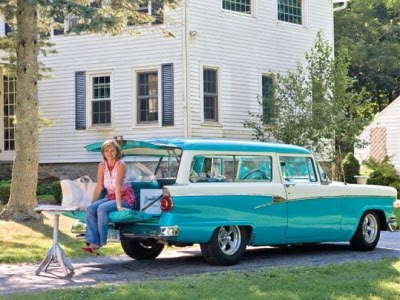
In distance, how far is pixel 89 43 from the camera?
76.9 feet

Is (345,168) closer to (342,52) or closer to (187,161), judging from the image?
(342,52)

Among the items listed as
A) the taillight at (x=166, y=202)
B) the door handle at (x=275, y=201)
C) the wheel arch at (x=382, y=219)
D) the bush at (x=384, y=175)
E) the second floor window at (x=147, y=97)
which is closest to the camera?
the taillight at (x=166, y=202)

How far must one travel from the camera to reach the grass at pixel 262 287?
7.68 metres

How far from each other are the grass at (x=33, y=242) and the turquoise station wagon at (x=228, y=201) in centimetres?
136

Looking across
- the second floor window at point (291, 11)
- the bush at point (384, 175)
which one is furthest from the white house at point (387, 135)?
the second floor window at point (291, 11)

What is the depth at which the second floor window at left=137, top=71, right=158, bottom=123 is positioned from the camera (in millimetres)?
22297

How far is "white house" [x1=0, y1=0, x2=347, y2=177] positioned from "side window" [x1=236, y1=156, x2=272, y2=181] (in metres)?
10.2

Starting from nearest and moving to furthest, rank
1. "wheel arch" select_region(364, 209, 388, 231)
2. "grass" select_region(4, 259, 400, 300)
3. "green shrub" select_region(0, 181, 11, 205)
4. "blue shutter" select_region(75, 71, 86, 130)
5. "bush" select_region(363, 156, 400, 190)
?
"grass" select_region(4, 259, 400, 300), "wheel arch" select_region(364, 209, 388, 231), "green shrub" select_region(0, 181, 11, 205), "blue shutter" select_region(75, 71, 86, 130), "bush" select_region(363, 156, 400, 190)

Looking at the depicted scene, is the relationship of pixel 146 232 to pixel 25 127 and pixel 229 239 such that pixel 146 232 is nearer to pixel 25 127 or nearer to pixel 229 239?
pixel 229 239

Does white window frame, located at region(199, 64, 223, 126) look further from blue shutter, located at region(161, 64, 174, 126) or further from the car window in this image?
the car window

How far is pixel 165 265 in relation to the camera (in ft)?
35.5

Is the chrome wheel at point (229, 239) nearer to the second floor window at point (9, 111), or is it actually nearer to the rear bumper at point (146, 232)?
the rear bumper at point (146, 232)

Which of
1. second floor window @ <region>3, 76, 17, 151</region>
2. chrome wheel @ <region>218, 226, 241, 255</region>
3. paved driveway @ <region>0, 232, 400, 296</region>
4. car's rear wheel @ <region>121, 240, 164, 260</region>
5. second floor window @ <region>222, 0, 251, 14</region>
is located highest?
second floor window @ <region>222, 0, 251, 14</region>

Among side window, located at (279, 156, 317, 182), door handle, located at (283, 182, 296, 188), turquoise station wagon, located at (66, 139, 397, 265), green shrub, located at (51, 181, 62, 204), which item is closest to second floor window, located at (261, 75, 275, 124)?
green shrub, located at (51, 181, 62, 204)
